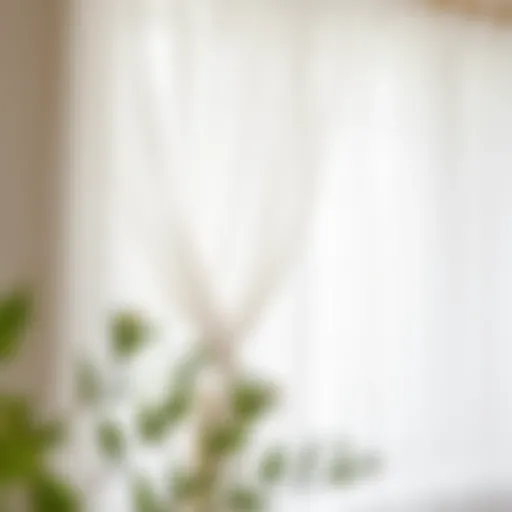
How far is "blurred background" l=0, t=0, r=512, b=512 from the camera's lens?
1.67m

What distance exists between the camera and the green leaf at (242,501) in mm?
1010

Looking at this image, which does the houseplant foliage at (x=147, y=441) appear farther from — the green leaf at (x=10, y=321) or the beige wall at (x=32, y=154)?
the beige wall at (x=32, y=154)

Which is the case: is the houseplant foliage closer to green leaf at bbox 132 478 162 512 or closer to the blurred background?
green leaf at bbox 132 478 162 512

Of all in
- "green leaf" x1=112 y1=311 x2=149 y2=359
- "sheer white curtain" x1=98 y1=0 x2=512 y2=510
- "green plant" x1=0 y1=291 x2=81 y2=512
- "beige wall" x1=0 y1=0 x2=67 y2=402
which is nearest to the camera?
"green plant" x1=0 y1=291 x2=81 y2=512

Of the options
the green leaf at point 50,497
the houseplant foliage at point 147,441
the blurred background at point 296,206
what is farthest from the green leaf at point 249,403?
the blurred background at point 296,206

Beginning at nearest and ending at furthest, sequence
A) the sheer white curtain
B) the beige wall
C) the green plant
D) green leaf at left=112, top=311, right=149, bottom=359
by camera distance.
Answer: the green plant, green leaf at left=112, top=311, right=149, bottom=359, the beige wall, the sheer white curtain

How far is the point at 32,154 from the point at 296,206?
0.57 m

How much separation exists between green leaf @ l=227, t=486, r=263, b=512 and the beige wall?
0.75 m

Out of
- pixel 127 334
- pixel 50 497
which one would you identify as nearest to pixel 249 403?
pixel 127 334

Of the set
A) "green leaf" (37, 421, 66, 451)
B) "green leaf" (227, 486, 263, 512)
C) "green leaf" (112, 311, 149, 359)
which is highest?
"green leaf" (112, 311, 149, 359)

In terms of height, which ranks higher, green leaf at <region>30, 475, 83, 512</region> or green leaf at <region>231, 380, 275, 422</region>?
green leaf at <region>231, 380, 275, 422</region>

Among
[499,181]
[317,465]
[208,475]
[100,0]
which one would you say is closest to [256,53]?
[100,0]

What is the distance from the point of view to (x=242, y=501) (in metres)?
1.01

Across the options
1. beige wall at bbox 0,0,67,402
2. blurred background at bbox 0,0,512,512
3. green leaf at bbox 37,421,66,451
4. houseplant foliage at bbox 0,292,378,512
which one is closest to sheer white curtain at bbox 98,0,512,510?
blurred background at bbox 0,0,512,512
